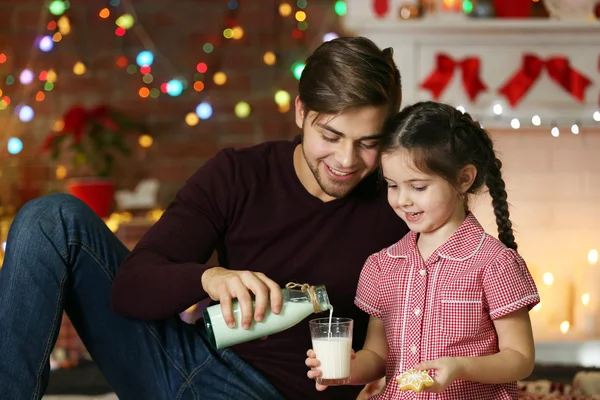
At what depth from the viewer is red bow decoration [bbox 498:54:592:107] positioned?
351cm

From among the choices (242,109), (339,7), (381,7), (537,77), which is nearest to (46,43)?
(242,109)

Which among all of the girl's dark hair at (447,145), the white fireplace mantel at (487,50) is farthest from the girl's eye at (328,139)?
the white fireplace mantel at (487,50)

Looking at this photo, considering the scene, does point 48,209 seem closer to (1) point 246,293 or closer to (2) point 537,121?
(1) point 246,293

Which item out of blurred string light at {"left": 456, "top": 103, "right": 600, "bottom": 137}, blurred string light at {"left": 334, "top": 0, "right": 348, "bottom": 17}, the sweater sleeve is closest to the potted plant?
blurred string light at {"left": 334, "top": 0, "right": 348, "bottom": 17}

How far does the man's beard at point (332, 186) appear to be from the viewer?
1.85 meters

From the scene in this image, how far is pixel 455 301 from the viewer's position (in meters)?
1.61

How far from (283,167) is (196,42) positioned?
224 cm

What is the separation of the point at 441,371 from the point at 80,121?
9.10 feet

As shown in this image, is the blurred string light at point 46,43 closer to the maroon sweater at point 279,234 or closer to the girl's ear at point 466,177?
the maroon sweater at point 279,234

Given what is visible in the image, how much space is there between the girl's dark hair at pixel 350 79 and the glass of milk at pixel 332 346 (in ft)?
1.67

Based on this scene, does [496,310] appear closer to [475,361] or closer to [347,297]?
[475,361]

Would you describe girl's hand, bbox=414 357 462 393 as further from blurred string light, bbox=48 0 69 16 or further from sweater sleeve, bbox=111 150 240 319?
blurred string light, bbox=48 0 69 16

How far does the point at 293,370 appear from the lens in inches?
72.0

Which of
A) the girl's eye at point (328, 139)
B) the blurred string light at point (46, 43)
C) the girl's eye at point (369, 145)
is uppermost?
the blurred string light at point (46, 43)
